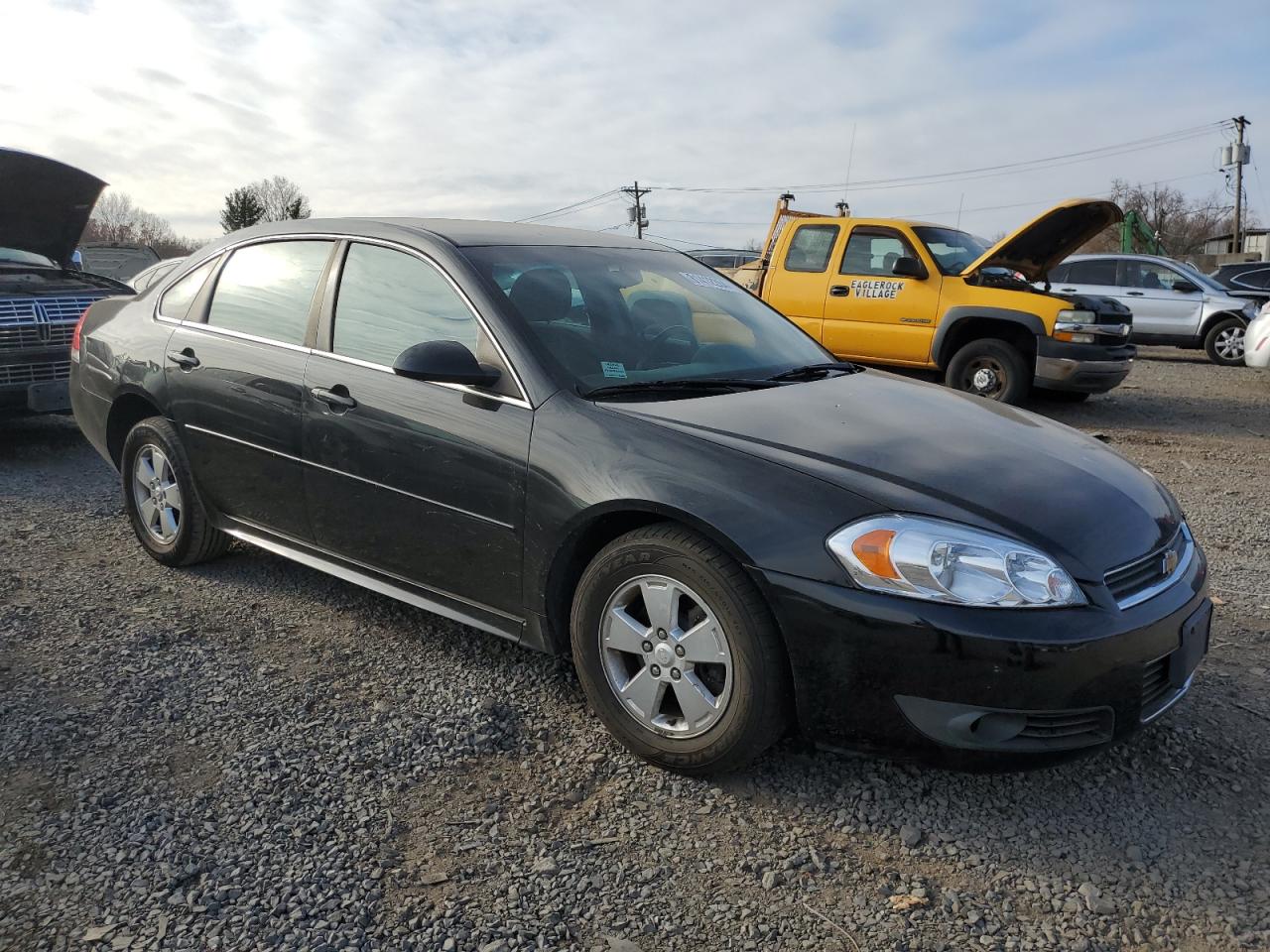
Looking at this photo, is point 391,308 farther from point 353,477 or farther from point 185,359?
point 185,359

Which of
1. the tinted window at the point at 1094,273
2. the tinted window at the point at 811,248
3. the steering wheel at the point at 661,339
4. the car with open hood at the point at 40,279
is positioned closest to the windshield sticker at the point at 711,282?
the steering wheel at the point at 661,339

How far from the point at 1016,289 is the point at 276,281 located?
7253mm

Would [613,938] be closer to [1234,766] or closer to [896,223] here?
[1234,766]

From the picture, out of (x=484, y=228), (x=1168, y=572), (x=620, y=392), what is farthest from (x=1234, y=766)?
(x=484, y=228)

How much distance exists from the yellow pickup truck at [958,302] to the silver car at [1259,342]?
1850 mm

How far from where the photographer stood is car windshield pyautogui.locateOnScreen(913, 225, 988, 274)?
959 cm

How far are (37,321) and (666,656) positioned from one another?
6290 mm

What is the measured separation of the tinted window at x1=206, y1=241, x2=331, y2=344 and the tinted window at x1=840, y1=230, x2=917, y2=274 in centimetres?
688

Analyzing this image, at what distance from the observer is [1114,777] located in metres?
2.87

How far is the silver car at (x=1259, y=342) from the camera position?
10.3m

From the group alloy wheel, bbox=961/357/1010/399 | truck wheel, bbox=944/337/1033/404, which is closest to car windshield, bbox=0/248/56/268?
truck wheel, bbox=944/337/1033/404

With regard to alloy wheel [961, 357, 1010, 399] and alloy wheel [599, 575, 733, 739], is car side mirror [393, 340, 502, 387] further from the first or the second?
alloy wheel [961, 357, 1010, 399]

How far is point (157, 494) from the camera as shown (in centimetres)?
456

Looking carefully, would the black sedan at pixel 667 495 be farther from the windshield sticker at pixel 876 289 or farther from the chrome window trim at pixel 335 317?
the windshield sticker at pixel 876 289
